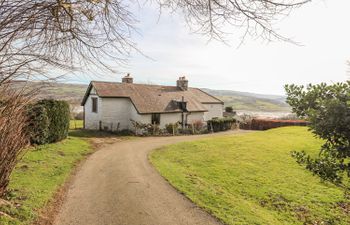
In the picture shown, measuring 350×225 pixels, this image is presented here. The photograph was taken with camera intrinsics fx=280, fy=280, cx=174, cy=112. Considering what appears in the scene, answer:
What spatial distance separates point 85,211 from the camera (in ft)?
26.1

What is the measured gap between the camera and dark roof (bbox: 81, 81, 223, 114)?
32094 mm

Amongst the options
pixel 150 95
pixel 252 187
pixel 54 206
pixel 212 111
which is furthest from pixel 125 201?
pixel 212 111

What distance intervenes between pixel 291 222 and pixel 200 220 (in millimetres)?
3238

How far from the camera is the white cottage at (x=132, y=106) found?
103 feet

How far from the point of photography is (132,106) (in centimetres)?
3269

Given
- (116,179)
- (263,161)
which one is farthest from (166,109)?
(116,179)

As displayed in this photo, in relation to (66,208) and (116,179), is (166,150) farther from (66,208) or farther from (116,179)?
(66,208)

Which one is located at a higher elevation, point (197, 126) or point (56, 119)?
point (56, 119)

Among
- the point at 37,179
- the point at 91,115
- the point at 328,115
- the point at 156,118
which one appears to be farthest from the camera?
the point at 156,118

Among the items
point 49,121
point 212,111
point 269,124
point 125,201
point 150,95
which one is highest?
point 150,95

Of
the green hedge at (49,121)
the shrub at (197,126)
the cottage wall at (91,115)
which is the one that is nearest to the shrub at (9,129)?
the green hedge at (49,121)

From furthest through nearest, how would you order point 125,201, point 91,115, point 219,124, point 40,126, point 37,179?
point 219,124 → point 91,115 → point 40,126 → point 37,179 → point 125,201

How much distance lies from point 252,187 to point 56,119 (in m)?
14.3

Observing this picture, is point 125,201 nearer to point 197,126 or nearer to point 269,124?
point 197,126
